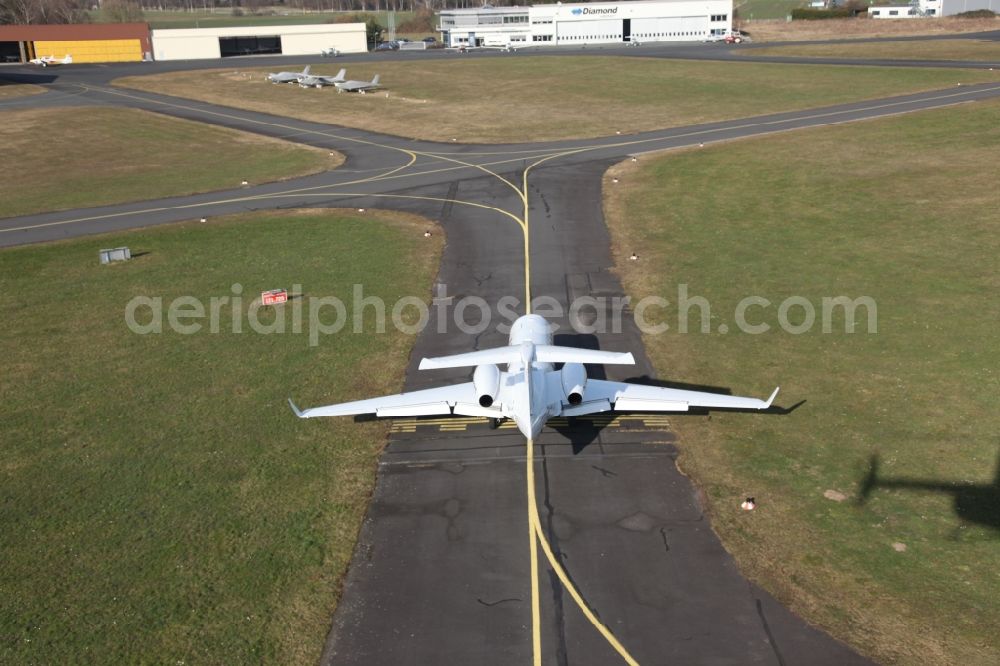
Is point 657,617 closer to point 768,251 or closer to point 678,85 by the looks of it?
point 768,251

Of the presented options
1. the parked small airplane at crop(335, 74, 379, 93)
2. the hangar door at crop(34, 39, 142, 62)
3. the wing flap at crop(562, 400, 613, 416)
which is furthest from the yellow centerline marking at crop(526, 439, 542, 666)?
the hangar door at crop(34, 39, 142, 62)

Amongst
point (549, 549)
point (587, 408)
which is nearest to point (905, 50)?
point (587, 408)

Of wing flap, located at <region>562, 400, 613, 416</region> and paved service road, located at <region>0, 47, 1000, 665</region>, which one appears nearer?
paved service road, located at <region>0, 47, 1000, 665</region>

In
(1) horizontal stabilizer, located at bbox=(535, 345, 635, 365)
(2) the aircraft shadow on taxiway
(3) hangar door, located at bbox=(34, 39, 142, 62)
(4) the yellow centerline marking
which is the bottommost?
(4) the yellow centerline marking

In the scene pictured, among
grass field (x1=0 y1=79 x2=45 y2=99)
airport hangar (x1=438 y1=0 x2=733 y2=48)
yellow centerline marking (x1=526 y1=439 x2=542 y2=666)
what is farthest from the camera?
airport hangar (x1=438 y1=0 x2=733 y2=48)

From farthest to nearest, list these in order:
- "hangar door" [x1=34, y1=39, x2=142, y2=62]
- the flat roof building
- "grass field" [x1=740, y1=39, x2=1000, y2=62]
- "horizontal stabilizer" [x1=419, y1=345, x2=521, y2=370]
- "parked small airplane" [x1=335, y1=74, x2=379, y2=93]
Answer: "hangar door" [x1=34, y1=39, x2=142, y2=62], the flat roof building, "grass field" [x1=740, y1=39, x2=1000, y2=62], "parked small airplane" [x1=335, y1=74, x2=379, y2=93], "horizontal stabilizer" [x1=419, y1=345, x2=521, y2=370]

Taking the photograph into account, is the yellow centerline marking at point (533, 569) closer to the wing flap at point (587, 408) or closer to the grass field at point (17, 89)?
the wing flap at point (587, 408)

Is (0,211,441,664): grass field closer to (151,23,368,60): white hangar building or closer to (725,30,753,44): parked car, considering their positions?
(725,30,753,44): parked car
